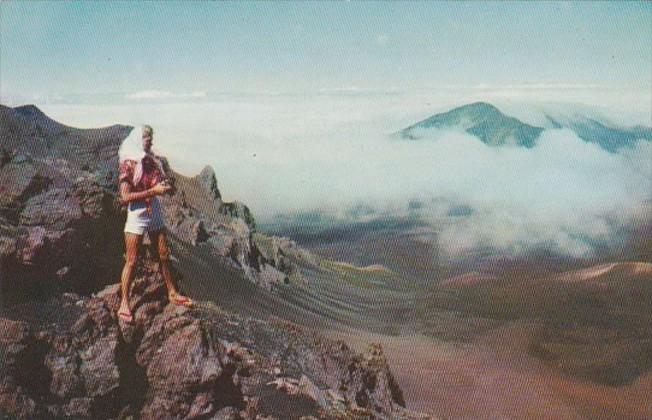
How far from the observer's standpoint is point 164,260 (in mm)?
9992

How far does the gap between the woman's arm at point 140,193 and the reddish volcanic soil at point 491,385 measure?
25519mm

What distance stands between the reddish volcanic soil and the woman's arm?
25.5 meters

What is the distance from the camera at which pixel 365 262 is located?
6860 inches

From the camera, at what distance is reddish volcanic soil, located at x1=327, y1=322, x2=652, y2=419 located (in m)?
41.6

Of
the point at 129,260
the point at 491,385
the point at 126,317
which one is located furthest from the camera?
the point at 491,385

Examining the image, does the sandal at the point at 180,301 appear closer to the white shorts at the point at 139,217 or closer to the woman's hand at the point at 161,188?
the white shorts at the point at 139,217

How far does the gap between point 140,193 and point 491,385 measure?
48943 millimetres

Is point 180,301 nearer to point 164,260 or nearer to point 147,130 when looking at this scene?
point 164,260

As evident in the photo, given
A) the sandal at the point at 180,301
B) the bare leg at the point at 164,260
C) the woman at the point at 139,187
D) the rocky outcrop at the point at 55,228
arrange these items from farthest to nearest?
the rocky outcrop at the point at 55,228 < the sandal at the point at 180,301 < the bare leg at the point at 164,260 < the woman at the point at 139,187

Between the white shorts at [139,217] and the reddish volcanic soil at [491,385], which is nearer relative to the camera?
the white shorts at [139,217]

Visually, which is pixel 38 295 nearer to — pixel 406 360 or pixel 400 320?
pixel 406 360

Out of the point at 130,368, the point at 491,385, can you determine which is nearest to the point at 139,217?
the point at 130,368

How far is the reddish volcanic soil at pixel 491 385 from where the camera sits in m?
41.6

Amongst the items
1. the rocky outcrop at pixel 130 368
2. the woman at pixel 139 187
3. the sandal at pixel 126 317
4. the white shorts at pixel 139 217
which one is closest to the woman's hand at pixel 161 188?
the woman at pixel 139 187
